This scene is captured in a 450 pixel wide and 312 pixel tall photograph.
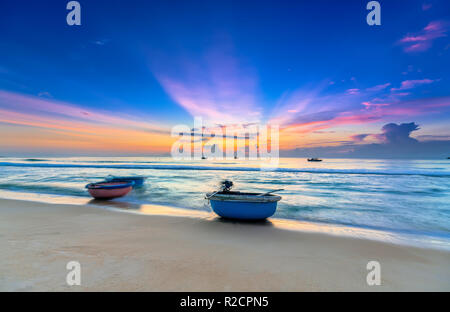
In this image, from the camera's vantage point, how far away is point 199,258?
4.82 m

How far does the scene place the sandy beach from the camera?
147 inches

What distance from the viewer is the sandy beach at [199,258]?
374 cm

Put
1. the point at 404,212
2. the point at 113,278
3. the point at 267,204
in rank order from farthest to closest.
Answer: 1. the point at 404,212
2. the point at 267,204
3. the point at 113,278

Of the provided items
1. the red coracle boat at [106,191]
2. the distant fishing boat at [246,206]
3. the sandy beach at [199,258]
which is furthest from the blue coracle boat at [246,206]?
the red coracle boat at [106,191]

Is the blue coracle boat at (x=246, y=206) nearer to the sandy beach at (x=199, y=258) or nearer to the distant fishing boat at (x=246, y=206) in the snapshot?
the distant fishing boat at (x=246, y=206)

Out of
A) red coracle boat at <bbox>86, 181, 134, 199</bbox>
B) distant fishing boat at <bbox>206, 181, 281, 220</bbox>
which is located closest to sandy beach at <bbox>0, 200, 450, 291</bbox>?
distant fishing boat at <bbox>206, 181, 281, 220</bbox>

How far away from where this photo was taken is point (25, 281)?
356 cm

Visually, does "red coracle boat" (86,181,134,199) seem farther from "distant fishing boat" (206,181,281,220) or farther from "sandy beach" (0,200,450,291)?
"distant fishing boat" (206,181,281,220)

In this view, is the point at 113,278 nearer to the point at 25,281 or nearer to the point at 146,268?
the point at 146,268
